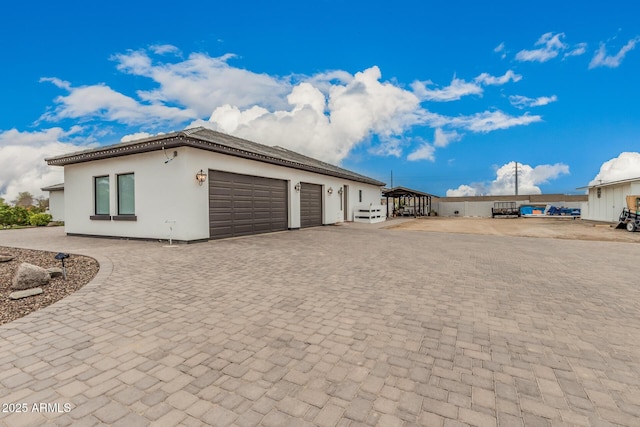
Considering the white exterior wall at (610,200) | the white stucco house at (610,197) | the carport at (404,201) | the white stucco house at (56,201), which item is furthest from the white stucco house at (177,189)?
the white exterior wall at (610,200)

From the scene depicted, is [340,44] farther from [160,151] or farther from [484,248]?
[484,248]

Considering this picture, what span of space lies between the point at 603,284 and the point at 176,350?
6.53m

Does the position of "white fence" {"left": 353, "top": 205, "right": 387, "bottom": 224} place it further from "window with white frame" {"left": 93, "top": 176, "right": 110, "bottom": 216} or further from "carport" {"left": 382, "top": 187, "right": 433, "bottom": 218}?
"window with white frame" {"left": 93, "top": 176, "right": 110, "bottom": 216}

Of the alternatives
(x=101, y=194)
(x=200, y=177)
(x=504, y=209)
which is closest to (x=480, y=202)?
(x=504, y=209)

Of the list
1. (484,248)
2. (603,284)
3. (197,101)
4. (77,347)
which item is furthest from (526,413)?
(197,101)

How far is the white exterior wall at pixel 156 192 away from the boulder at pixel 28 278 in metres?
4.32

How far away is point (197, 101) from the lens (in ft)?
43.3

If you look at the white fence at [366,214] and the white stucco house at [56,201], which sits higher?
the white stucco house at [56,201]

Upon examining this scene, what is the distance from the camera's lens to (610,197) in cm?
2008

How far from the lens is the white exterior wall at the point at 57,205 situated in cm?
2030

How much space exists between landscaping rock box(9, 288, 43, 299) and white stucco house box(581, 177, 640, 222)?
2612cm

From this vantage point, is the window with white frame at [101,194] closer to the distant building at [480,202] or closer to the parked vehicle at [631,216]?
the parked vehicle at [631,216]

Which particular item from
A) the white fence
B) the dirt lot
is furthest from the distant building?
the white fence

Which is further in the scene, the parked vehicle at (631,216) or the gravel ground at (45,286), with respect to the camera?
the parked vehicle at (631,216)
